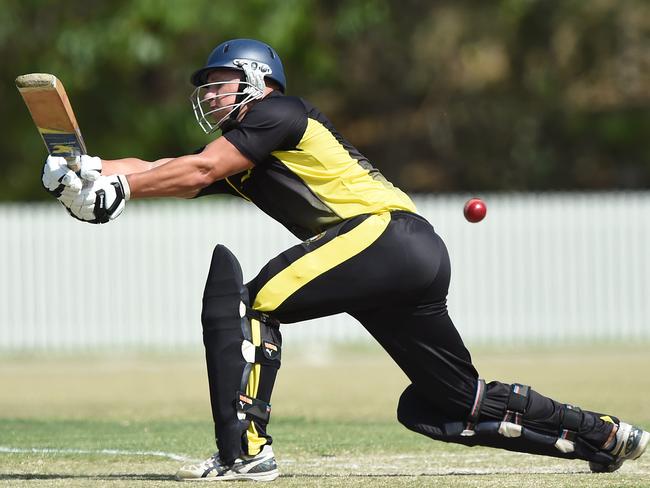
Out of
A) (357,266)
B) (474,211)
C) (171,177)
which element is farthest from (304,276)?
(474,211)

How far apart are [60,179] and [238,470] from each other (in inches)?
56.3

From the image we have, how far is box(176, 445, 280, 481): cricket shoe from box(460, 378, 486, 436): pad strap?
871 mm

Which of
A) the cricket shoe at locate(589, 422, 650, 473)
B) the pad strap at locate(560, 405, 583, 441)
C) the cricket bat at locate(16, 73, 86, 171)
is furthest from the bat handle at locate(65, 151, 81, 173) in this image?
the cricket shoe at locate(589, 422, 650, 473)

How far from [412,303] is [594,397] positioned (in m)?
5.10

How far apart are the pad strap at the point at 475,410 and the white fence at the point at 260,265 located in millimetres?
10029

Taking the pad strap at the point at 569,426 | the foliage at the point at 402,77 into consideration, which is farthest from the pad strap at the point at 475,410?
the foliage at the point at 402,77

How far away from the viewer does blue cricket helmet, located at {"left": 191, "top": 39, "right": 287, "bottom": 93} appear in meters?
5.52

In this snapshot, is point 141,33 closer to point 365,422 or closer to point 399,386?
point 399,386

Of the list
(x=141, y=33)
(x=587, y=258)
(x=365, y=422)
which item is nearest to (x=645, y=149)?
(x=587, y=258)

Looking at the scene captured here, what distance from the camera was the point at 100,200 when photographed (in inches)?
197

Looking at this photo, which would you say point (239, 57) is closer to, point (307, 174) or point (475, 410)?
point (307, 174)

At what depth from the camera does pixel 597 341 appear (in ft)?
52.5

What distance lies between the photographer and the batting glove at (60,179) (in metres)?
4.94

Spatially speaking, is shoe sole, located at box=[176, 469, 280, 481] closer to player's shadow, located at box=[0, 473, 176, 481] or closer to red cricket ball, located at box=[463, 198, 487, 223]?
player's shadow, located at box=[0, 473, 176, 481]
